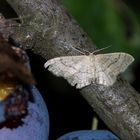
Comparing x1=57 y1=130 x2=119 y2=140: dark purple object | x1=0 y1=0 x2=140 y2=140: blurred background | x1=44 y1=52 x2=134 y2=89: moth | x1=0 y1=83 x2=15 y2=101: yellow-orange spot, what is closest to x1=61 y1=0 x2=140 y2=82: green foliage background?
x1=0 y1=0 x2=140 y2=140: blurred background

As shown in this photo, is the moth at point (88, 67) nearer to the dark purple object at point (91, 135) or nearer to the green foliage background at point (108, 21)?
the dark purple object at point (91, 135)

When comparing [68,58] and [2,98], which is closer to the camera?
[2,98]

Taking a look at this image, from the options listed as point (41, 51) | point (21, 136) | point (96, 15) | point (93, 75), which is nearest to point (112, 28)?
point (96, 15)

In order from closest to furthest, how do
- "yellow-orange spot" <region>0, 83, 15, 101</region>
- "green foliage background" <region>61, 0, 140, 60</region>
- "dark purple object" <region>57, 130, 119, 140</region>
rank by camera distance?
"yellow-orange spot" <region>0, 83, 15, 101</region> → "dark purple object" <region>57, 130, 119, 140</region> → "green foliage background" <region>61, 0, 140, 60</region>

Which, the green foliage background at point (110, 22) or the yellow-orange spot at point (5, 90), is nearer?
the yellow-orange spot at point (5, 90)

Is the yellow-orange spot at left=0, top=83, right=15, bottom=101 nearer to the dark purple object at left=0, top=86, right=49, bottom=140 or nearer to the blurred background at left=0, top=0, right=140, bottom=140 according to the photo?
the dark purple object at left=0, top=86, right=49, bottom=140

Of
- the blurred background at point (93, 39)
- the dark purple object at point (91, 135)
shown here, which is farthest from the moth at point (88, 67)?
the blurred background at point (93, 39)

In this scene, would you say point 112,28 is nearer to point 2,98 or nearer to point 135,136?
point 135,136
